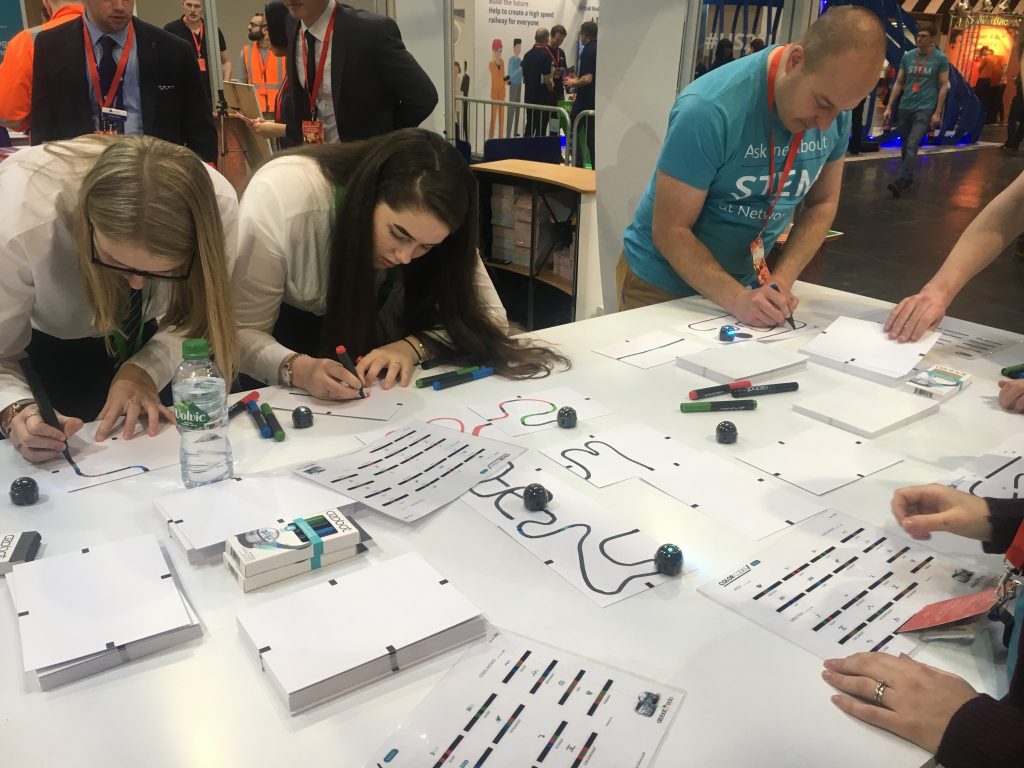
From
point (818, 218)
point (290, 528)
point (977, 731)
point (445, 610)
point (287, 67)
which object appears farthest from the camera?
point (287, 67)

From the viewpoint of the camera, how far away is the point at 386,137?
1.64 m

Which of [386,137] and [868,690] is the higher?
[386,137]

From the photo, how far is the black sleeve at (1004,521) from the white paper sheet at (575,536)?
387 mm

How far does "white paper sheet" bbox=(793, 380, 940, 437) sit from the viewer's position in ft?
4.67

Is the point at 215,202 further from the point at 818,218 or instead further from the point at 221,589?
the point at 818,218

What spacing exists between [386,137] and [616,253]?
2.18m

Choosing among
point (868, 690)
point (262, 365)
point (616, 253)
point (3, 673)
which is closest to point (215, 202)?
point (262, 365)

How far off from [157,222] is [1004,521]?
1.29 metres

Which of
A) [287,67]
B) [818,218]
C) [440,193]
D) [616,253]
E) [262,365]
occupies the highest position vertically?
[287,67]

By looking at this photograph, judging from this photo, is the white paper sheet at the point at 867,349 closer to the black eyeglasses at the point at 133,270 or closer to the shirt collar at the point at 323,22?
the black eyeglasses at the point at 133,270

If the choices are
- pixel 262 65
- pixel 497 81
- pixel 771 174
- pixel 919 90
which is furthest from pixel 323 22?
pixel 919 90

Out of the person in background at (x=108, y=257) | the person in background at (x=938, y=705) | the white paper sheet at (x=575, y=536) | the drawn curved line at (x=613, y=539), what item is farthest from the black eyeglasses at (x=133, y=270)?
the person in background at (x=938, y=705)

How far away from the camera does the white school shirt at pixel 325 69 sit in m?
2.92

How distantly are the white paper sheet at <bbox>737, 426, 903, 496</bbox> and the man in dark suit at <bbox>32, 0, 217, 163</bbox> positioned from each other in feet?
8.53
